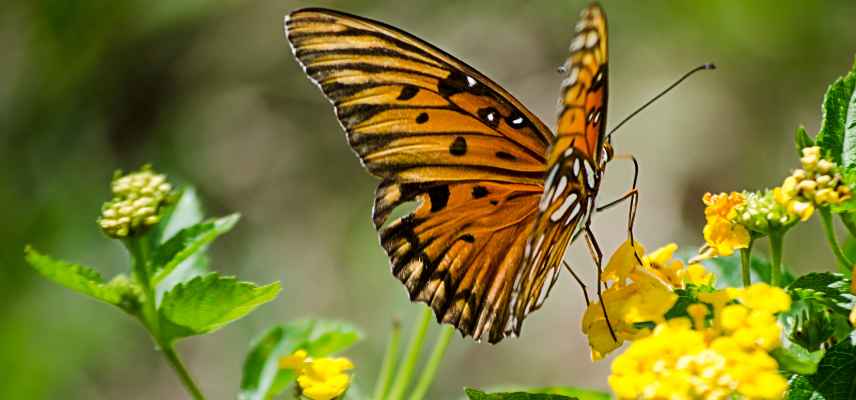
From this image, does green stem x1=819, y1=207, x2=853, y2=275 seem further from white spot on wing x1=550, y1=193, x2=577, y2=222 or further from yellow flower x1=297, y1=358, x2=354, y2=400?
yellow flower x1=297, y1=358, x2=354, y2=400

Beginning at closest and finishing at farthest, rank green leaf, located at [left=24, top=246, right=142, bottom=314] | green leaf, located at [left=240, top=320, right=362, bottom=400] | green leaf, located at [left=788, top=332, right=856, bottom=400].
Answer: green leaf, located at [left=788, top=332, right=856, bottom=400], green leaf, located at [left=24, top=246, right=142, bottom=314], green leaf, located at [left=240, top=320, right=362, bottom=400]

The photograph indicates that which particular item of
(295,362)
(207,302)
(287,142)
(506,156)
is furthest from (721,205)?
(287,142)

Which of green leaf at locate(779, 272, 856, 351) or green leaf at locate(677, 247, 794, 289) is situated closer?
green leaf at locate(779, 272, 856, 351)

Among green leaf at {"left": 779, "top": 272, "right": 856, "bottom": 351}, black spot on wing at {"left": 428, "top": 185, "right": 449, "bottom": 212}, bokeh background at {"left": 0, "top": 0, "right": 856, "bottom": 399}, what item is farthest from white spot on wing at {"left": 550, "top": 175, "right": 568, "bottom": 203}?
bokeh background at {"left": 0, "top": 0, "right": 856, "bottom": 399}

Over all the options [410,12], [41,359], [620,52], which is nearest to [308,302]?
[41,359]

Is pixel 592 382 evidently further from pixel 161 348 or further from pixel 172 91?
pixel 161 348

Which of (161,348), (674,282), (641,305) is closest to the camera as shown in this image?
(641,305)
